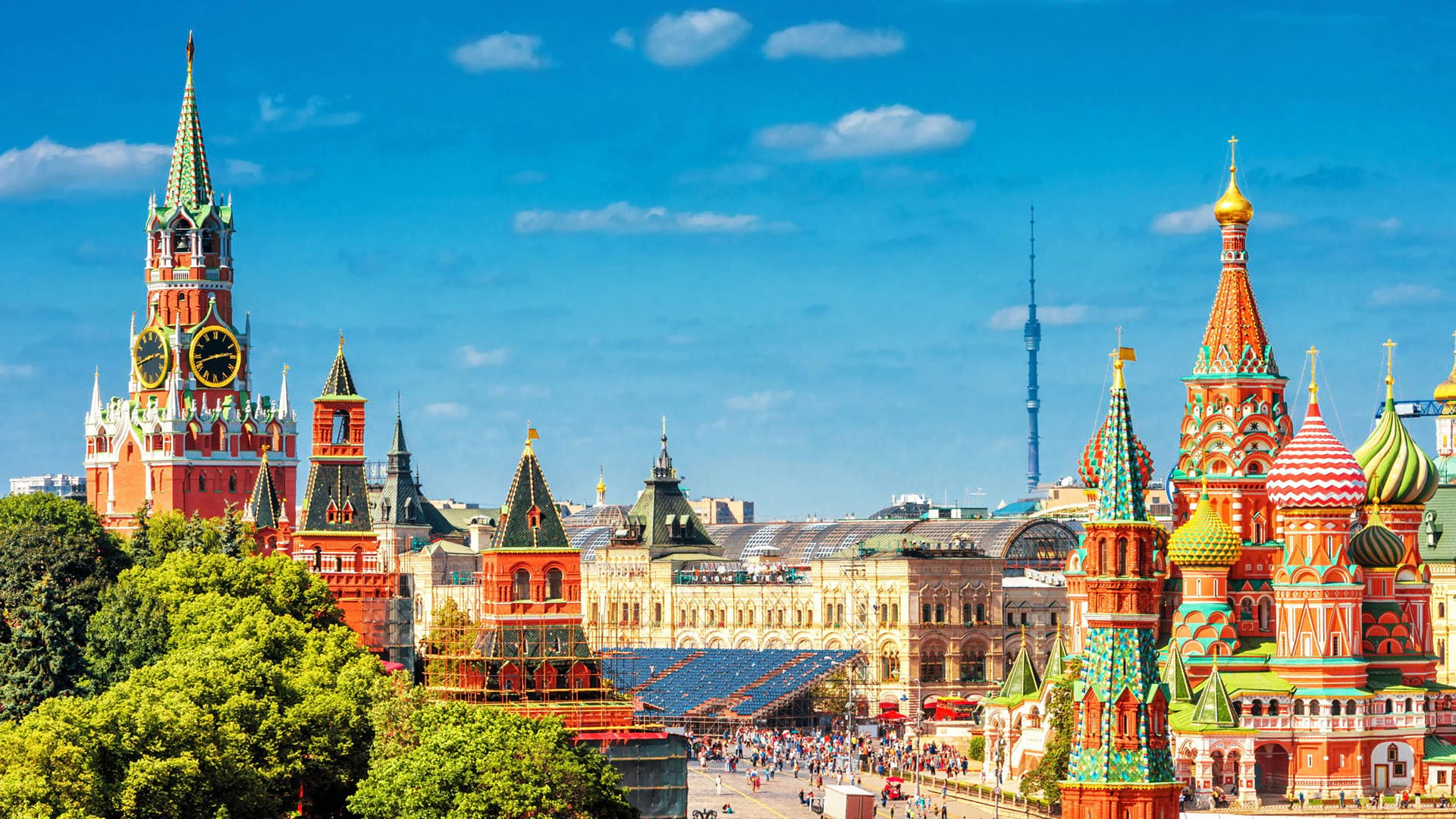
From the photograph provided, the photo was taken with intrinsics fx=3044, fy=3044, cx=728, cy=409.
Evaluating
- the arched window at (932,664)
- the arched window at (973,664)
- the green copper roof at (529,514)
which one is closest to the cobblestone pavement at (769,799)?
the green copper roof at (529,514)

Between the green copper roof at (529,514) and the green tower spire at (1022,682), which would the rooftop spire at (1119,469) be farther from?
the green tower spire at (1022,682)

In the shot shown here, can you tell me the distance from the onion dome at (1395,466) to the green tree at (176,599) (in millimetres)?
48954

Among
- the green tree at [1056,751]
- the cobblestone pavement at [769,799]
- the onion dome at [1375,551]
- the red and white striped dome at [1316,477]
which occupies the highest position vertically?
the red and white striped dome at [1316,477]

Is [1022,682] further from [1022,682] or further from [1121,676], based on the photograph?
[1121,676]

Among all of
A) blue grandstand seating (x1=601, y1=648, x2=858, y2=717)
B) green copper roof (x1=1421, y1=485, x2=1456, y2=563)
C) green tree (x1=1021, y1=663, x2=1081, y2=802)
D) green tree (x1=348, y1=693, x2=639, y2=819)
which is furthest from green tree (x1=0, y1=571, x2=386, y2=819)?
green copper roof (x1=1421, y1=485, x2=1456, y2=563)

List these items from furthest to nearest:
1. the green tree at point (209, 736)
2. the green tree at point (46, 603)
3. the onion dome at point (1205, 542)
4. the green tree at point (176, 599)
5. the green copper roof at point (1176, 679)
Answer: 1. the onion dome at point (1205, 542)
2. the green copper roof at point (1176, 679)
3. the green tree at point (176, 599)
4. the green tree at point (46, 603)
5. the green tree at point (209, 736)

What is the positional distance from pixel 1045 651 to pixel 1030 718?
57657mm

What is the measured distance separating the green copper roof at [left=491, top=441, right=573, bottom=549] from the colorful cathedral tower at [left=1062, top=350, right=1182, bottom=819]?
3562cm

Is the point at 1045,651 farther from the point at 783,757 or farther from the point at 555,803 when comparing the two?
the point at 555,803

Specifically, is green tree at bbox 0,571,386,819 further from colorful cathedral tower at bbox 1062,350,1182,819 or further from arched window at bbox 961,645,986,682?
arched window at bbox 961,645,986,682

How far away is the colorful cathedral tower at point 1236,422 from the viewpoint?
143000mm

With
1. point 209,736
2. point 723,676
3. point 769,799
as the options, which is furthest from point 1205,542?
point 209,736

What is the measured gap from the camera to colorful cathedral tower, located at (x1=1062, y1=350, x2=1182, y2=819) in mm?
77250

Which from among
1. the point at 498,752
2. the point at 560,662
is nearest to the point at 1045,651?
the point at 560,662
